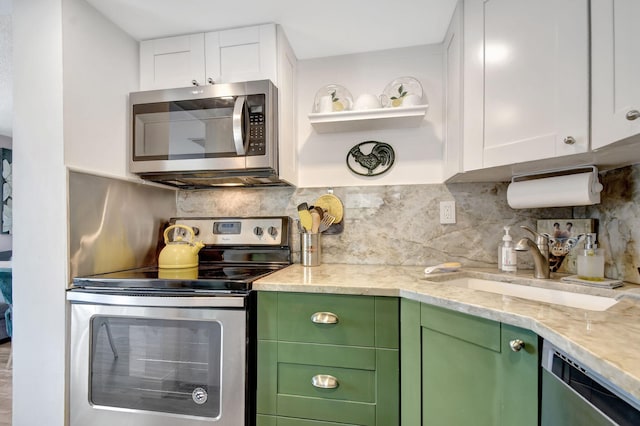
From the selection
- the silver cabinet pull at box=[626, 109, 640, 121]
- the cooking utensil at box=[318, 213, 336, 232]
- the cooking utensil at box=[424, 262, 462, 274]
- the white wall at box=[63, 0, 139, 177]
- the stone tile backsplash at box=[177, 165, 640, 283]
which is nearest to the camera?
the silver cabinet pull at box=[626, 109, 640, 121]

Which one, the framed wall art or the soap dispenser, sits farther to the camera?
the framed wall art

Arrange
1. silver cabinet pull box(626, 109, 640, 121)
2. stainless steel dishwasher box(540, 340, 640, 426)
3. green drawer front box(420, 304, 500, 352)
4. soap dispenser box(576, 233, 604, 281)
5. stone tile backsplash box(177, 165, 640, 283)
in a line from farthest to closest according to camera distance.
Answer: stone tile backsplash box(177, 165, 640, 283) < soap dispenser box(576, 233, 604, 281) < green drawer front box(420, 304, 500, 352) < silver cabinet pull box(626, 109, 640, 121) < stainless steel dishwasher box(540, 340, 640, 426)

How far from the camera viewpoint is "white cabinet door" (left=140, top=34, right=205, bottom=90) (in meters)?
1.64

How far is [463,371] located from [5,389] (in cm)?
313

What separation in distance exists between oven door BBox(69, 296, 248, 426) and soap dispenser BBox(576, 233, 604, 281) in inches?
54.9

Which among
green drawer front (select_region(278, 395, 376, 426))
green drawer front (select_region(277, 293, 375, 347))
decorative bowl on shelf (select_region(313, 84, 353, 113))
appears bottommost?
green drawer front (select_region(278, 395, 376, 426))

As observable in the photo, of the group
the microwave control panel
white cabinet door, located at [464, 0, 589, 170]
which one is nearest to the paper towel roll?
white cabinet door, located at [464, 0, 589, 170]

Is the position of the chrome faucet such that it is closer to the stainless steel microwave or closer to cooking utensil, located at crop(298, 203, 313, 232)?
cooking utensil, located at crop(298, 203, 313, 232)

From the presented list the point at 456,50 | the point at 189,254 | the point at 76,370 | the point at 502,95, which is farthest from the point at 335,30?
the point at 76,370

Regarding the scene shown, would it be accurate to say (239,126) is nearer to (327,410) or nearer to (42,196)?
(42,196)

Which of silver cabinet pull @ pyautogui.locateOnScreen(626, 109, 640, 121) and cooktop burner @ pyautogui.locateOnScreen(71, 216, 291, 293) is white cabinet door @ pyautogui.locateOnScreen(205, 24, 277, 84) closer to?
cooktop burner @ pyautogui.locateOnScreen(71, 216, 291, 293)

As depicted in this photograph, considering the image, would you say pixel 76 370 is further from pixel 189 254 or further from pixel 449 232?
pixel 449 232

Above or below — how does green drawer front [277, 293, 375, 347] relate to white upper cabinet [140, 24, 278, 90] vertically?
below

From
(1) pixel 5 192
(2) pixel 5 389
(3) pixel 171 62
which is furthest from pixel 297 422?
(1) pixel 5 192
